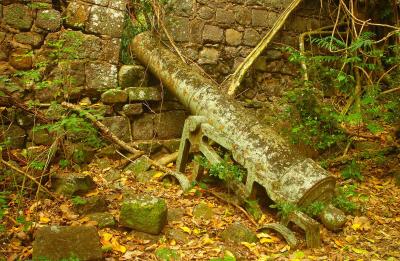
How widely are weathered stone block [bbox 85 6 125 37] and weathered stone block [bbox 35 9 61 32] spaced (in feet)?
1.10

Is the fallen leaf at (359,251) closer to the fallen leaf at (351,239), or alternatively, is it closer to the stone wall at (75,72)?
the fallen leaf at (351,239)

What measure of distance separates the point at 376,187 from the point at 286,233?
1660 millimetres

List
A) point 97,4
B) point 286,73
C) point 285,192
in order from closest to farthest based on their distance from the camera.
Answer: point 285,192
point 97,4
point 286,73

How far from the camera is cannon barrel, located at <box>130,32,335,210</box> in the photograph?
320 centimetres

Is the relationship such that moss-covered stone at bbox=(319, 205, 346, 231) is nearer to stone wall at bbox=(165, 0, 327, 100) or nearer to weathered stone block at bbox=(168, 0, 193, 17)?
stone wall at bbox=(165, 0, 327, 100)

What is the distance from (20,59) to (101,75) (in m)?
0.89

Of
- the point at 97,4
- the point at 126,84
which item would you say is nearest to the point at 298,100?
the point at 126,84

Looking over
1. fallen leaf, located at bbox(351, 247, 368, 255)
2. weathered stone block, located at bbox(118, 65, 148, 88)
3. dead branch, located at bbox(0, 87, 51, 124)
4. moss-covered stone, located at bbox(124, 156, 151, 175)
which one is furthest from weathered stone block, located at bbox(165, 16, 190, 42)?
fallen leaf, located at bbox(351, 247, 368, 255)

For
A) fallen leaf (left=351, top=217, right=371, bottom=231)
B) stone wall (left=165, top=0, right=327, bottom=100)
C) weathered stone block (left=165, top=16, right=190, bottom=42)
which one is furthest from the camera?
stone wall (left=165, top=0, right=327, bottom=100)

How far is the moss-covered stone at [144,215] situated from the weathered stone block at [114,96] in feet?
6.02

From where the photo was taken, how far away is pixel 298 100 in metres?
4.63

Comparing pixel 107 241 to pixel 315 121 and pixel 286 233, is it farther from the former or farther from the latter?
pixel 315 121

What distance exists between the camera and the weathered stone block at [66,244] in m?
2.47

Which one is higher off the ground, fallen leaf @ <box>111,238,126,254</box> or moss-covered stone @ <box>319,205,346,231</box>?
moss-covered stone @ <box>319,205,346,231</box>
